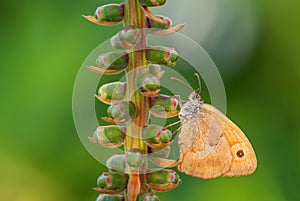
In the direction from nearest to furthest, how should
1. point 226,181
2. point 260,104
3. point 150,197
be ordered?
point 150,197 → point 226,181 → point 260,104

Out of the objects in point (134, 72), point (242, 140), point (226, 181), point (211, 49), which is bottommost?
point (226, 181)

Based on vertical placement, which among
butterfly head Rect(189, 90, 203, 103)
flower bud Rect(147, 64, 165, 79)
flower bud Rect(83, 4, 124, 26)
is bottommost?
butterfly head Rect(189, 90, 203, 103)

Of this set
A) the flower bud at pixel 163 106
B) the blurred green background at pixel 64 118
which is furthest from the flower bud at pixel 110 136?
the blurred green background at pixel 64 118

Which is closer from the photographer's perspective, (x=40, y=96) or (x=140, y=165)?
(x=140, y=165)

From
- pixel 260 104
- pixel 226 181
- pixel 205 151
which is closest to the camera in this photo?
pixel 205 151

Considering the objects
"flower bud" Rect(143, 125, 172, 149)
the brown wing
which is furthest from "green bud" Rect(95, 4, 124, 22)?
the brown wing

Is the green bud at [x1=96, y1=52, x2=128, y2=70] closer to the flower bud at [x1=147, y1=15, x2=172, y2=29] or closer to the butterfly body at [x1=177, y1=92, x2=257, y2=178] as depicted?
the flower bud at [x1=147, y1=15, x2=172, y2=29]

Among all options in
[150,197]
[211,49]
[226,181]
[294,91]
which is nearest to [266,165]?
[226,181]

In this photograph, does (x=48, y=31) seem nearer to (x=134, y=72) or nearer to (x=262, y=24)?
(x=262, y=24)
